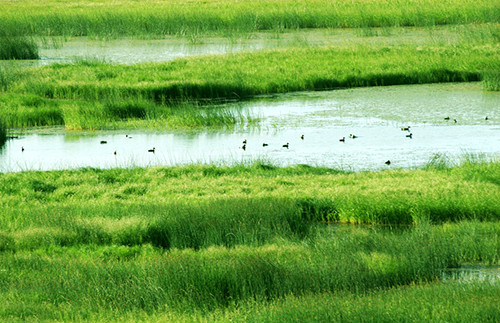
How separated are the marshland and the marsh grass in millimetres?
75

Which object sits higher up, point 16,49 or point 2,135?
point 16,49

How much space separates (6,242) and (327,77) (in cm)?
1837

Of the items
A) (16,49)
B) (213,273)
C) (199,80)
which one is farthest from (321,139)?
(16,49)

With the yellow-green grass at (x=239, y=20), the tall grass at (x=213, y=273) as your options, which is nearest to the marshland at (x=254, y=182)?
the tall grass at (x=213, y=273)

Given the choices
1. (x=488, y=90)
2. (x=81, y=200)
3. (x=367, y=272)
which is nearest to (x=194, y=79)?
(x=488, y=90)

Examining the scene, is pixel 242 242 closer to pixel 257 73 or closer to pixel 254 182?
pixel 254 182

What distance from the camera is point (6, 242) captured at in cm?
1140

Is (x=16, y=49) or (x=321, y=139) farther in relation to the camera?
(x=16, y=49)

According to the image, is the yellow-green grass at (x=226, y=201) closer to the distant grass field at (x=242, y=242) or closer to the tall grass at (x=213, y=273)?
the distant grass field at (x=242, y=242)

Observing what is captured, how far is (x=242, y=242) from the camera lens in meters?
11.6

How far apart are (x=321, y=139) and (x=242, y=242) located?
875cm

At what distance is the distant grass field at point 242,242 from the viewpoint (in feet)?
27.6

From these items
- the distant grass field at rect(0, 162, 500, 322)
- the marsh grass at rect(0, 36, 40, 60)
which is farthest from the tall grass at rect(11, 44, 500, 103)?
the distant grass field at rect(0, 162, 500, 322)

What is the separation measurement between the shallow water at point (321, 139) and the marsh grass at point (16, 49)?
495 inches
